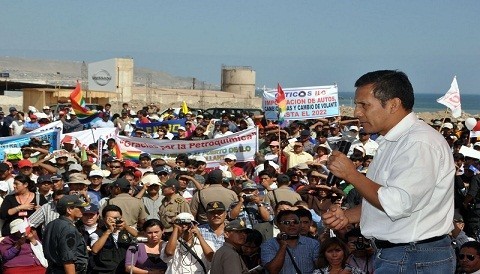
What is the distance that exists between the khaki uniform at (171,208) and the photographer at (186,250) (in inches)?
83.2

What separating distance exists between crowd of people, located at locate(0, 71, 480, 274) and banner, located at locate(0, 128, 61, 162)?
16.9 inches

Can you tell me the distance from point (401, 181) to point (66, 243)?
5.68 metres

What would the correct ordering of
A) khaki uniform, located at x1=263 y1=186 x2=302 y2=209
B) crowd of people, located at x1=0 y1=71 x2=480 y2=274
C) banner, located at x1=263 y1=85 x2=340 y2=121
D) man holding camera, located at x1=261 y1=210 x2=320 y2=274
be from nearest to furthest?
crowd of people, located at x1=0 y1=71 x2=480 y2=274
man holding camera, located at x1=261 y1=210 x2=320 y2=274
khaki uniform, located at x1=263 y1=186 x2=302 y2=209
banner, located at x1=263 y1=85 x2=340 y2=121

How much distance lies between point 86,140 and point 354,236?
10978 mm

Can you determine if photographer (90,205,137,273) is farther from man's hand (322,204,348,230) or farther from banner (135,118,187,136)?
banner (135,118,187,136)

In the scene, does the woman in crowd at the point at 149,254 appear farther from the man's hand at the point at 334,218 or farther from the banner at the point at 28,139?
the banner at the point at 28,139

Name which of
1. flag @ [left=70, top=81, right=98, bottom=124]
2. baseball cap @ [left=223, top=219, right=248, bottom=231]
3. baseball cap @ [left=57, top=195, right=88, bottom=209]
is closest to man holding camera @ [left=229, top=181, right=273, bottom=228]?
baseball cap @ [left=223, top=219, right=248, bottom=231]

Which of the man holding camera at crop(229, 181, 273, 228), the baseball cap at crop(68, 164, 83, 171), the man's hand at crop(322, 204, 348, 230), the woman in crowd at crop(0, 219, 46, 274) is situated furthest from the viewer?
the baseball cap at crop(68, 164, 83, 171)

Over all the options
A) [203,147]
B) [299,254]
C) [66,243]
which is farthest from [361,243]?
[203,147]

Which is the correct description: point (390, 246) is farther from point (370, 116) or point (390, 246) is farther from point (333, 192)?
point (333, 192)

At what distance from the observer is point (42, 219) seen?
1102 cm

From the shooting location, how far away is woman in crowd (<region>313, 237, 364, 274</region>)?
859cm

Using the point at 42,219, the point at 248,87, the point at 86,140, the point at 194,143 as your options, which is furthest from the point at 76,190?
the point at 248,87

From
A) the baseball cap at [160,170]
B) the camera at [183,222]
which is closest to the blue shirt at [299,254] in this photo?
the camera at [183,222]
